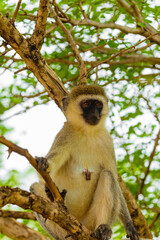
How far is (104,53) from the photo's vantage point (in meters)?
6.33

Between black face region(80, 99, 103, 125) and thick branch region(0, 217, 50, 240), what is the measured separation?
1785mm

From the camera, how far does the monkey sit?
4.69 m

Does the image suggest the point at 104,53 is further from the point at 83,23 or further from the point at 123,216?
the point at 123,216

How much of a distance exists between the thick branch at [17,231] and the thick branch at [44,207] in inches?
59.1

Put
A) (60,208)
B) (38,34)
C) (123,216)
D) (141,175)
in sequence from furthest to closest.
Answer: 1. (141,175)
2. (123,216)
3. (38,34)
4. (60,208)

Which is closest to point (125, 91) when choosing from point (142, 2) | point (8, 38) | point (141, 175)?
point (141, 175)

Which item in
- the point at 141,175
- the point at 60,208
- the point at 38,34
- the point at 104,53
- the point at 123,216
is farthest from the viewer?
the point at 141,175

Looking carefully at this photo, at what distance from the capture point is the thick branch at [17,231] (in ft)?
16.9

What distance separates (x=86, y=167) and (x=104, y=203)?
0.57m

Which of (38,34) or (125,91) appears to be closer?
(38,34)

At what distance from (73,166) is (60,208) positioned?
145cm

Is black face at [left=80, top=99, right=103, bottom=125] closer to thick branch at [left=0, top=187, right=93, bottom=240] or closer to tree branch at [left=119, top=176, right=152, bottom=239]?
tree branch at [left=119, top=176, right=152, bottom=239]

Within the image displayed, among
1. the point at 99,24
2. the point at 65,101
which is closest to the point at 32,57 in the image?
the point at 65,101

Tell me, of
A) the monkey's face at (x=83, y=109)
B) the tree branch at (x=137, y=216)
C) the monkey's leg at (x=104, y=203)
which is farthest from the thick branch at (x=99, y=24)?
the tree branch at (x=137, y=216)
